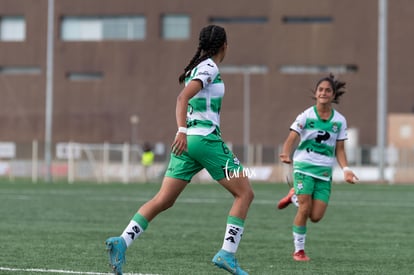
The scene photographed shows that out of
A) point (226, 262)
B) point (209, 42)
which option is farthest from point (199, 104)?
point (226, 262)

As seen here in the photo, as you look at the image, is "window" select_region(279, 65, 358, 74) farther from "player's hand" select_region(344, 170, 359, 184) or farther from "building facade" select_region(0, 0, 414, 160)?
"player's hand" select_region(344, 170, 359, 184)

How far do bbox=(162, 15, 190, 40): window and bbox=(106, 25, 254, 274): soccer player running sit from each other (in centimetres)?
5755

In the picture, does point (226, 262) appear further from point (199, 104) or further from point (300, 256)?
point (300, 256)

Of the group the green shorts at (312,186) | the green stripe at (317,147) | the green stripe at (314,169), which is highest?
the green stripe at (317,147)

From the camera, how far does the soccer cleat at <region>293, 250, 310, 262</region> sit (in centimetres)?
1019

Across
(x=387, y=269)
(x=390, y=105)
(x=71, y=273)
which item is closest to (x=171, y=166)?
(x=71, y=273)

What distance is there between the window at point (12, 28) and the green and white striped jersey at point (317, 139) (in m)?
58.6

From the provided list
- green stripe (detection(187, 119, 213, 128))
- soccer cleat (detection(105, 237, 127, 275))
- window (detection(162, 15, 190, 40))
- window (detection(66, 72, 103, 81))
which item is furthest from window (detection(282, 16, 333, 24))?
soccer cleat (detection(105, 237, 127, 275))

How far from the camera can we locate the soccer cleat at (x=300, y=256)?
10188mm

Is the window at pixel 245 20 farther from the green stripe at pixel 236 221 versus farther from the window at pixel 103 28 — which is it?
the green stripe at pixel 236 221

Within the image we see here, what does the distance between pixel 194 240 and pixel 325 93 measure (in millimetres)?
2888

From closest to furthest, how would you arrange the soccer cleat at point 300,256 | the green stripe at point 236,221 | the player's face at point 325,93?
the green stripe at point 236,221 < the soccer cleat at point 300,256 < the player's face at point 325,93

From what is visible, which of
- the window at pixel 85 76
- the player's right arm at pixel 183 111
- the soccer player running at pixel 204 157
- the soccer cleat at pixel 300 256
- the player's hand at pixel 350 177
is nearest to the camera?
the player's right arm at pixel 183 111

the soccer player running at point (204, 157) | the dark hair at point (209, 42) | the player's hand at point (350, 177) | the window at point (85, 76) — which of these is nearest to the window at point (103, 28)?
the window at point (85, 76)
